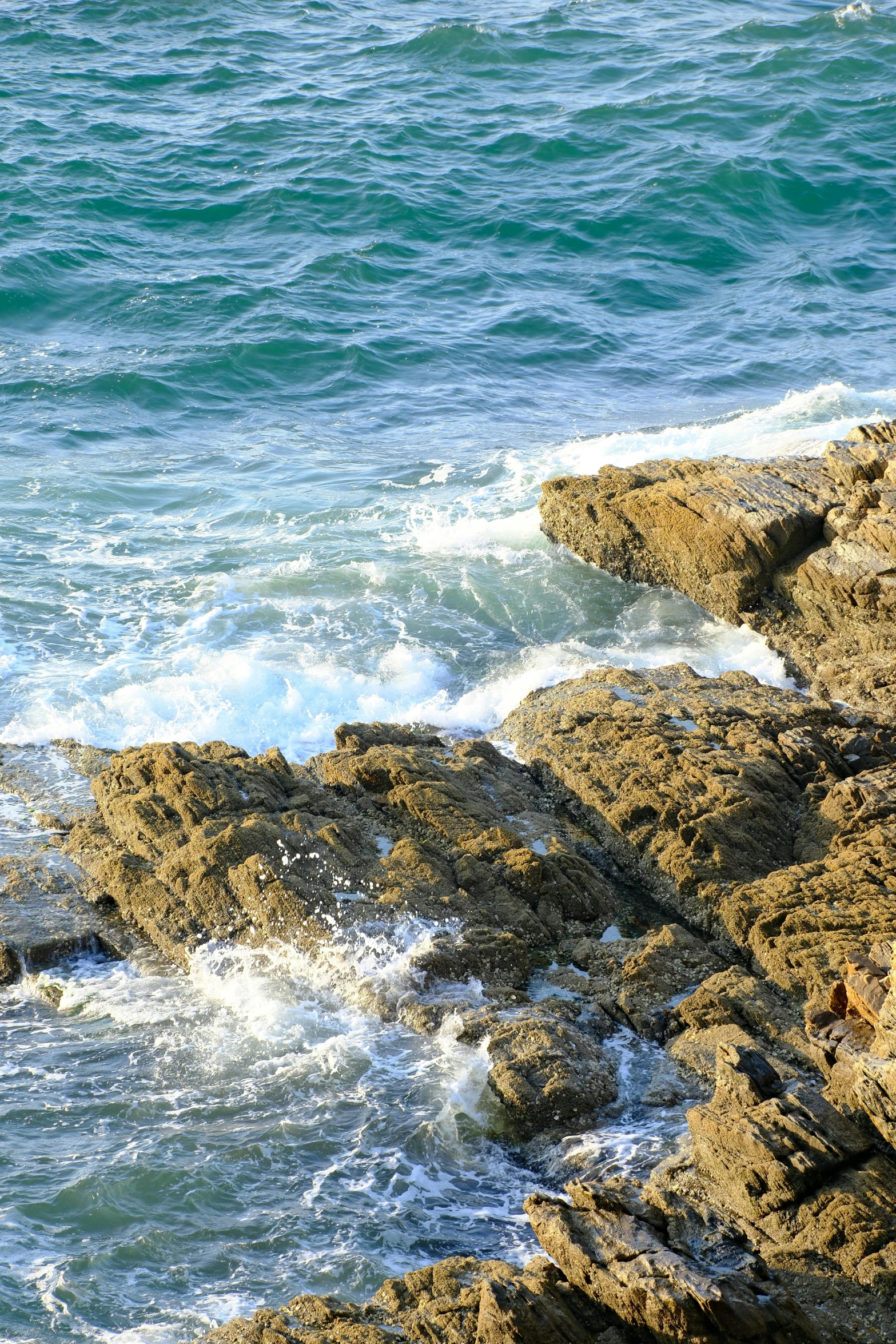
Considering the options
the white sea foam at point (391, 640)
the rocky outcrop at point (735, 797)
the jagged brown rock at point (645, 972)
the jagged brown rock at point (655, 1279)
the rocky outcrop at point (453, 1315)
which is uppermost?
the jagged brown rock at point (655, 1279)

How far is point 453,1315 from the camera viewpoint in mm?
5609

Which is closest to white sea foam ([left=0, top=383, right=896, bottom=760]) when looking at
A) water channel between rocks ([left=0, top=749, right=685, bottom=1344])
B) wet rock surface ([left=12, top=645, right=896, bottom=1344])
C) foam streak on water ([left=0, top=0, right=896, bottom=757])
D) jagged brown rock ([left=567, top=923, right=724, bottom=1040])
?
foam streak on water ([left=0, top=0, right=896, bottom=757])

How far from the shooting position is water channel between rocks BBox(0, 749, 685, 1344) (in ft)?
20.5

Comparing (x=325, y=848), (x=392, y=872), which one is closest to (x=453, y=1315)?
(x=392, y=872)

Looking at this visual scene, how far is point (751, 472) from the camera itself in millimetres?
13953

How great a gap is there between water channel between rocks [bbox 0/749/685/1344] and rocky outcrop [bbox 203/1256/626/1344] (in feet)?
1.04

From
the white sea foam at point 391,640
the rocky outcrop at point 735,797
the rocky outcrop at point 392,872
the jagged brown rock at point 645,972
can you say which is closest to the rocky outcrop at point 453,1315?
the rocky outcrop at point 392,872

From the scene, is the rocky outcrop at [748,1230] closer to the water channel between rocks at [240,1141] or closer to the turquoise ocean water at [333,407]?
the water channel between rocks at [240,1141]

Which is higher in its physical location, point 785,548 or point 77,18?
point 77,18

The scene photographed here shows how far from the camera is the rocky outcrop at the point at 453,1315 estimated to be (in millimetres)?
5402

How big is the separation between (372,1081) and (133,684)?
679cm

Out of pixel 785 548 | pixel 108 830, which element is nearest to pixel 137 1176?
pixel 108 830

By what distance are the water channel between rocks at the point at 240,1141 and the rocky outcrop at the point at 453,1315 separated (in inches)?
12.5

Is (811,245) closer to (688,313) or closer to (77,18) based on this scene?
(688,313)
